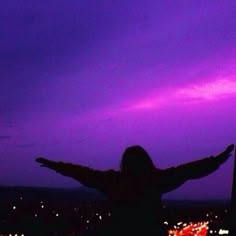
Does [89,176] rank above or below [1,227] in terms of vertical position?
below

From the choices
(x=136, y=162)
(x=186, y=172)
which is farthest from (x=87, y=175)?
(x=186, y=172)

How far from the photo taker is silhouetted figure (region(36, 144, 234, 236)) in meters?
4.38

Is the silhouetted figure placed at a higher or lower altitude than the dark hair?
lower

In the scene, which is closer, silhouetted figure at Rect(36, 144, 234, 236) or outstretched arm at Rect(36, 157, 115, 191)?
silhouetted figure at Rect(36, 144, 234, 236)

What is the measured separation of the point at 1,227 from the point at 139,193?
5007 centimetres

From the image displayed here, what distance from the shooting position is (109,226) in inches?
176

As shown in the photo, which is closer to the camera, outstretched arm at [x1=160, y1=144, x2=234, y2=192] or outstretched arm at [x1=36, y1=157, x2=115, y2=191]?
outstretched arm at [x1=160, y1=144, x2=234, y2=192]

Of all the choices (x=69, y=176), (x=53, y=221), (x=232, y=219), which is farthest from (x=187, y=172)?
(x=53, y=221)

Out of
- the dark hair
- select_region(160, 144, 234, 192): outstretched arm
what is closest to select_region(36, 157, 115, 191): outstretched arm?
the dark hair

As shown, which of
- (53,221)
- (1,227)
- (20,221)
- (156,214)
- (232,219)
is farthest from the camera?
(53,221)

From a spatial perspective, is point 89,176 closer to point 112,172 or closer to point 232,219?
point 112,172

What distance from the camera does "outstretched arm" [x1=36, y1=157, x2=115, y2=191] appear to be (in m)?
4.51

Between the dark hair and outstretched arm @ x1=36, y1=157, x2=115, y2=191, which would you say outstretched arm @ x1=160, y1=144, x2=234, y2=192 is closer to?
the dark hair

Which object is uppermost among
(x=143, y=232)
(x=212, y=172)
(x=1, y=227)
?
(x=1, y=227)
